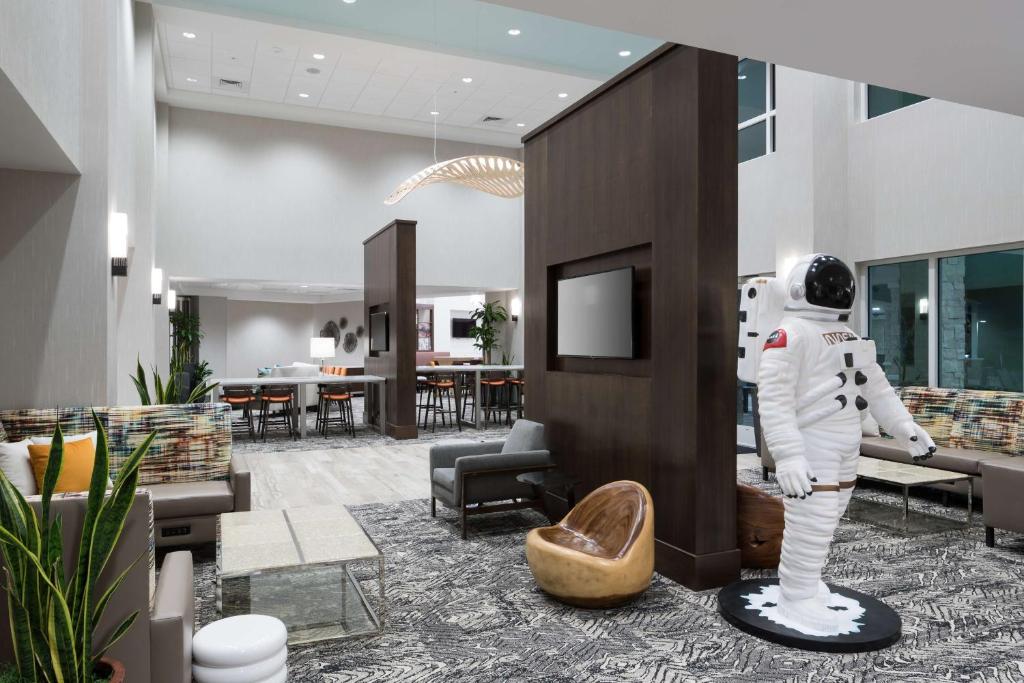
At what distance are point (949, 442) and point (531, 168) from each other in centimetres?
430

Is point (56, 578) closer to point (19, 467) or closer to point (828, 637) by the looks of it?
point (19, 467)

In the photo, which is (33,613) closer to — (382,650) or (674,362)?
(382,650)

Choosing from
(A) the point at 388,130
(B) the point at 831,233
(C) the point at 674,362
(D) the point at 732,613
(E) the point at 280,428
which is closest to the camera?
(D) the point at 732,613

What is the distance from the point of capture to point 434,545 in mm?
4574

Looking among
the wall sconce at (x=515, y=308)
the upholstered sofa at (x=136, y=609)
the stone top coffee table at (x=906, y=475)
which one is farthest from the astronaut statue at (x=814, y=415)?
the wall sconce at (x=515, y=308)

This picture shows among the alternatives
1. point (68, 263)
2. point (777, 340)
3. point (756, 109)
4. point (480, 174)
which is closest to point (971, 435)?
point (777, 340)

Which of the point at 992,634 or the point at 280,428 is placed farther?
the point at 280,428

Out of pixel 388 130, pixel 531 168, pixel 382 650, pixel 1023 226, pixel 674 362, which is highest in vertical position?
pixel 388 130

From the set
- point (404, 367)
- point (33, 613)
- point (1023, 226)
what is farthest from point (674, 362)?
point (404, 367)

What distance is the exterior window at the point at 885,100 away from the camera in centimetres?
738

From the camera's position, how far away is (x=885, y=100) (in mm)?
7691

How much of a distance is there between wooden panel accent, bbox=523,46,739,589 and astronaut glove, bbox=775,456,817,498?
0.73 metres

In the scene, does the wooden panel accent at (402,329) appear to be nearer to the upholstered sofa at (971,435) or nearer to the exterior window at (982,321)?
the upholstered sofa at (971,435)

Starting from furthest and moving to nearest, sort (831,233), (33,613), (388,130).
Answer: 1. (388,130)
2. (831,233)
3. (33,613)
